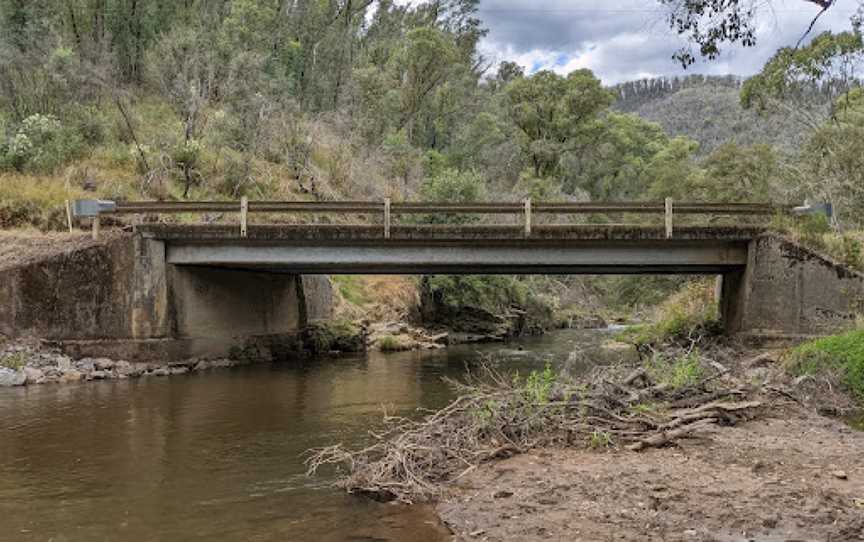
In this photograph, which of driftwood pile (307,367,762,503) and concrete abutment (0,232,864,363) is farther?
concrete abutment (0,232,864,363)

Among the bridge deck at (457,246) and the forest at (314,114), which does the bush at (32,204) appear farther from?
the bridge deck at (457,246)

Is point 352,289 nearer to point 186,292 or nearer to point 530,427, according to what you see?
point 186,292

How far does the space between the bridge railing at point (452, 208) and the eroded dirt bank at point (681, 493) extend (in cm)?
1115

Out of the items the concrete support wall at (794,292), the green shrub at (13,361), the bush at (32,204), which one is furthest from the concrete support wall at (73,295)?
the concrete support wall at (794,292)

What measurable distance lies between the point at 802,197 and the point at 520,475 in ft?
96.3

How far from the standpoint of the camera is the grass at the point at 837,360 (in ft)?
38.6

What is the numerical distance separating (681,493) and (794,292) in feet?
46.8

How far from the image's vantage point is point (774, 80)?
2477 cm

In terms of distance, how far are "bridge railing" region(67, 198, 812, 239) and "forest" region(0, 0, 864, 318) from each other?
3.91 m

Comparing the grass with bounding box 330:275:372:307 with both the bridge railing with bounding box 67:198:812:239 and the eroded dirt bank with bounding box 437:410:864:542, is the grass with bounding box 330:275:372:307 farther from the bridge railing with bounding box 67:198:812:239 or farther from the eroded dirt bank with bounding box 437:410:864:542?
the eroded dirt bank with bounding box 437:410:864:542

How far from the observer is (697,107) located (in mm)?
146875

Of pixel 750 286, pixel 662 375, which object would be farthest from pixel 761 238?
pixel 662 375

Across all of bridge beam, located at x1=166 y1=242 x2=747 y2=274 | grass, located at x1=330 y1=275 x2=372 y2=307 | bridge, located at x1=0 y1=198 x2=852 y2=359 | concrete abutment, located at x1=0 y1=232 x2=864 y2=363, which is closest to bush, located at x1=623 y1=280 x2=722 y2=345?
concrete abutment, located at x1=0 y1=232 x2=864 y2=363

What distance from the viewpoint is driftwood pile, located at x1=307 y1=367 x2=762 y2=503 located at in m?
8.42
